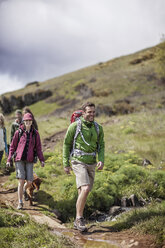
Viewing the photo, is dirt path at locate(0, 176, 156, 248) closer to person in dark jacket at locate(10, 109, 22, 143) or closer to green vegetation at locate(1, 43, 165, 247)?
green vegetation at locate(1, 43, 165, 247)

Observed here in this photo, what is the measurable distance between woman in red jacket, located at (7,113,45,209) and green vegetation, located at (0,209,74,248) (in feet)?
4.84

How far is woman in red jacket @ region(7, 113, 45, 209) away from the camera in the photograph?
575 centimetres

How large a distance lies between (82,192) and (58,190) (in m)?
2.87

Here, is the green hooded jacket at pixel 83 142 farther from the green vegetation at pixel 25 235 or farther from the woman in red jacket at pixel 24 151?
the green vegetation at pixel 25 235

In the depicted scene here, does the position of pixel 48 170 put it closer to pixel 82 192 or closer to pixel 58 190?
pixel 58 190

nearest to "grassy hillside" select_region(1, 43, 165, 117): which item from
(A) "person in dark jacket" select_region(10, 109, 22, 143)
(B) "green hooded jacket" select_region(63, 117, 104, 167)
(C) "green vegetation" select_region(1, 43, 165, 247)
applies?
(C) "green vegetation" select_region(1, 43, 165, 247)

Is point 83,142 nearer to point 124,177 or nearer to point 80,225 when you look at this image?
point 80,225

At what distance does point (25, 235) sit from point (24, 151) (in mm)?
2358

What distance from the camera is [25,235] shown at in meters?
3.71

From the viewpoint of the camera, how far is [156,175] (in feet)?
26.1

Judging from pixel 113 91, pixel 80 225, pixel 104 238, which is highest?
pixel 113 91

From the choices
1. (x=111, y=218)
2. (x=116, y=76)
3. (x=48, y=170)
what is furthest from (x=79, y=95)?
(x=111, y=218)

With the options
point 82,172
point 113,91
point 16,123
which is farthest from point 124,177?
point 113,91

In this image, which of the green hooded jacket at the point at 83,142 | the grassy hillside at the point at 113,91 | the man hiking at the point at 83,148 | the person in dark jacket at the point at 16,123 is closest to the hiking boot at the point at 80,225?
the man hiking at the point at 83,148
